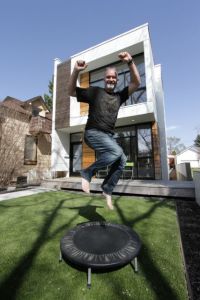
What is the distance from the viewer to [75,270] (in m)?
1.58

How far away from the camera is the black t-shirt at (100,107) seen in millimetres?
2018

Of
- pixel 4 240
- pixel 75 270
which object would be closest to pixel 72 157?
pixel 4 240

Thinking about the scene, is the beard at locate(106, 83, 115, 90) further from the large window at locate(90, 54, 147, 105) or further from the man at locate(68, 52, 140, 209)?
the large window at locate(90, 54, 147, 105)

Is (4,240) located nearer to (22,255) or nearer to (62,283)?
(22,255)

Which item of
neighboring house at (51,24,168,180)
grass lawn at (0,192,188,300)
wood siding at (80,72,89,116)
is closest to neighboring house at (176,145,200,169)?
neighboring house at (51,24,168,180)

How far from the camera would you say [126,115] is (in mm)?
7930

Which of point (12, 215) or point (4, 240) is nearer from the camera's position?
point (4, 240)

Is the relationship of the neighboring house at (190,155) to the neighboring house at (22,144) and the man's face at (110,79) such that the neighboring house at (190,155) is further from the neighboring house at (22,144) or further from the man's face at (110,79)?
the man's face at (110,79)

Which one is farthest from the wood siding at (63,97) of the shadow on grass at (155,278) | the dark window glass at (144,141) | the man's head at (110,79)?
the shadow on grass at (155,278)

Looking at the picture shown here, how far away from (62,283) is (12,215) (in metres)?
2.24

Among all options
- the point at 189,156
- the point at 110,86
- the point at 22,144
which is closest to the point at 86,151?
the point at 22,144

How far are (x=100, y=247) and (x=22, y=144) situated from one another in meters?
9.45

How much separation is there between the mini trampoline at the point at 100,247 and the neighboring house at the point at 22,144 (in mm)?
7613

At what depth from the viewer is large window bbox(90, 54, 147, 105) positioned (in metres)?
8.59
